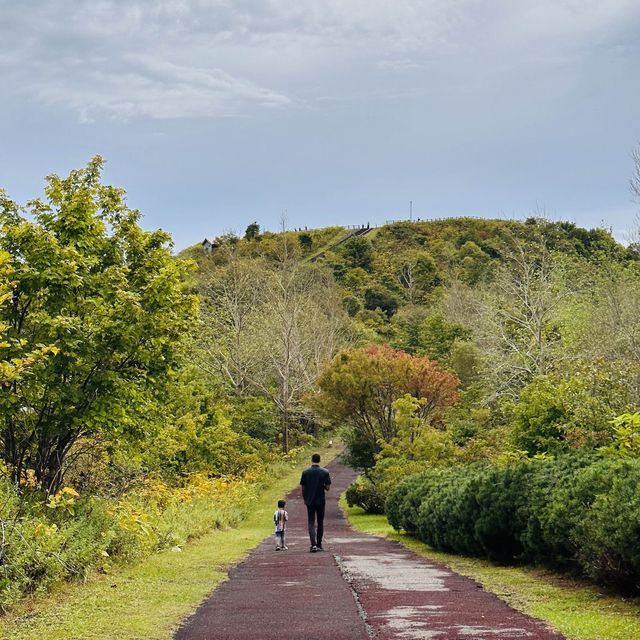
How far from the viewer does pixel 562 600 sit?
30.7 ft

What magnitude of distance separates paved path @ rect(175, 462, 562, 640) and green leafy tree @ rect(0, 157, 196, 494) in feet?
12.6

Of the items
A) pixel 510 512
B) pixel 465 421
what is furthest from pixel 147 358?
pixel 465 421

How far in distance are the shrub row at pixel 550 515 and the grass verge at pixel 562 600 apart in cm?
26

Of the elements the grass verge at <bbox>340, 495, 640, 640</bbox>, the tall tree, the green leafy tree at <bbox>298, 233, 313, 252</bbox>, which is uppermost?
the green leafy tree at <bbox>298, 233, 313, 252</bbox>

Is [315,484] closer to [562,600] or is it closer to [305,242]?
[562,600]

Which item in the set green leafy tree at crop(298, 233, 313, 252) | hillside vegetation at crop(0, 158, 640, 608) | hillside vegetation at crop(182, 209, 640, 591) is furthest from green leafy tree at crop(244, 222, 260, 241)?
hillside vegetation at crop(0, 158, 640, 608)

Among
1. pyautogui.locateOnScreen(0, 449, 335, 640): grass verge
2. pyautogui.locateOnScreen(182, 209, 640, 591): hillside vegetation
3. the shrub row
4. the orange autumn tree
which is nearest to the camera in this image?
pyautogui.locateOnScreen(0, 449, 335, 640): grass verge

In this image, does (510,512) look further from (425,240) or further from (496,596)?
(425,240)

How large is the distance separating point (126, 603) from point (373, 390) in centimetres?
2771

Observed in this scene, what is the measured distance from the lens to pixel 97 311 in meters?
13.7

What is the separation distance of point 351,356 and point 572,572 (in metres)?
26.0

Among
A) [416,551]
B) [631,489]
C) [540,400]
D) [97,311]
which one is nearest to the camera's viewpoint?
[631,489]

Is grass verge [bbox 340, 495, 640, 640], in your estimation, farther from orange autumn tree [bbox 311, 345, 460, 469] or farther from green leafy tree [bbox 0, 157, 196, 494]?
orange autumn tree [bbox 311, 345, 460, 469]

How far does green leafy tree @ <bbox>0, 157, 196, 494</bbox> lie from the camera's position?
13.3 m
